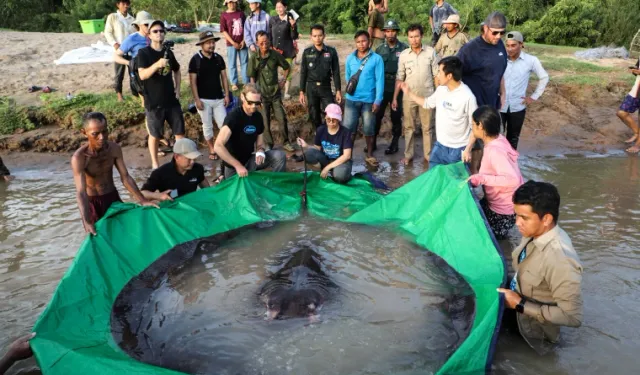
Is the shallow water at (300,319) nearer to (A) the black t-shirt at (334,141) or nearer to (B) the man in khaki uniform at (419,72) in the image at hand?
(A) the black t-shirt at (334,141)

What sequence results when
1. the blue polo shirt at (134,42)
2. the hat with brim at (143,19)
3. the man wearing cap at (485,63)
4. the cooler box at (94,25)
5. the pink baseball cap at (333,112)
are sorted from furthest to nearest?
1. the cooler box at (94,25)
2. the blue polo shirt at (134,42)
3. the hat with brim at (143,19)
4. the pink baseball cap at (333,112)
5. the man wearing cap at (485,63)

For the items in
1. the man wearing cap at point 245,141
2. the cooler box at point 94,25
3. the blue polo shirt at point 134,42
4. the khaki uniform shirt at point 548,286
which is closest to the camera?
the khaki uniform shirt at point 548,286

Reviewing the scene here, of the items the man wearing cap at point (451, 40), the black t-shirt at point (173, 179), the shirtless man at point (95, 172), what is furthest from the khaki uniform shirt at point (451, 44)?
the shirtless man at point (95, 172)

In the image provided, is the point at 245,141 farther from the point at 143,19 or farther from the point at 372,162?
the point at 143,19

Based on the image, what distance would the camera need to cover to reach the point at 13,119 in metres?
8.47

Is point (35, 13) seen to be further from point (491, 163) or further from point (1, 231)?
point (491, 163)

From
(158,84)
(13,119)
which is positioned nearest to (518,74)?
(158,84)

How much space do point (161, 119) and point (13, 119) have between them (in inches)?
141

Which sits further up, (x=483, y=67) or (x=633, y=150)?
(x=483, y=67)

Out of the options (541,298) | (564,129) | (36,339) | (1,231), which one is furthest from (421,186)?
(564,129)

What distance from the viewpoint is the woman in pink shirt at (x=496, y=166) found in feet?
14.9

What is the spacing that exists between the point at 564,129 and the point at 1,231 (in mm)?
9155

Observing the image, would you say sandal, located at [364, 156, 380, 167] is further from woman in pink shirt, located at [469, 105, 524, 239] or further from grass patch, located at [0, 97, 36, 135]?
grass patch, located at [0, 97, 36, 135]

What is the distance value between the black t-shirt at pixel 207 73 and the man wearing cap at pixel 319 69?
4.19 feet
